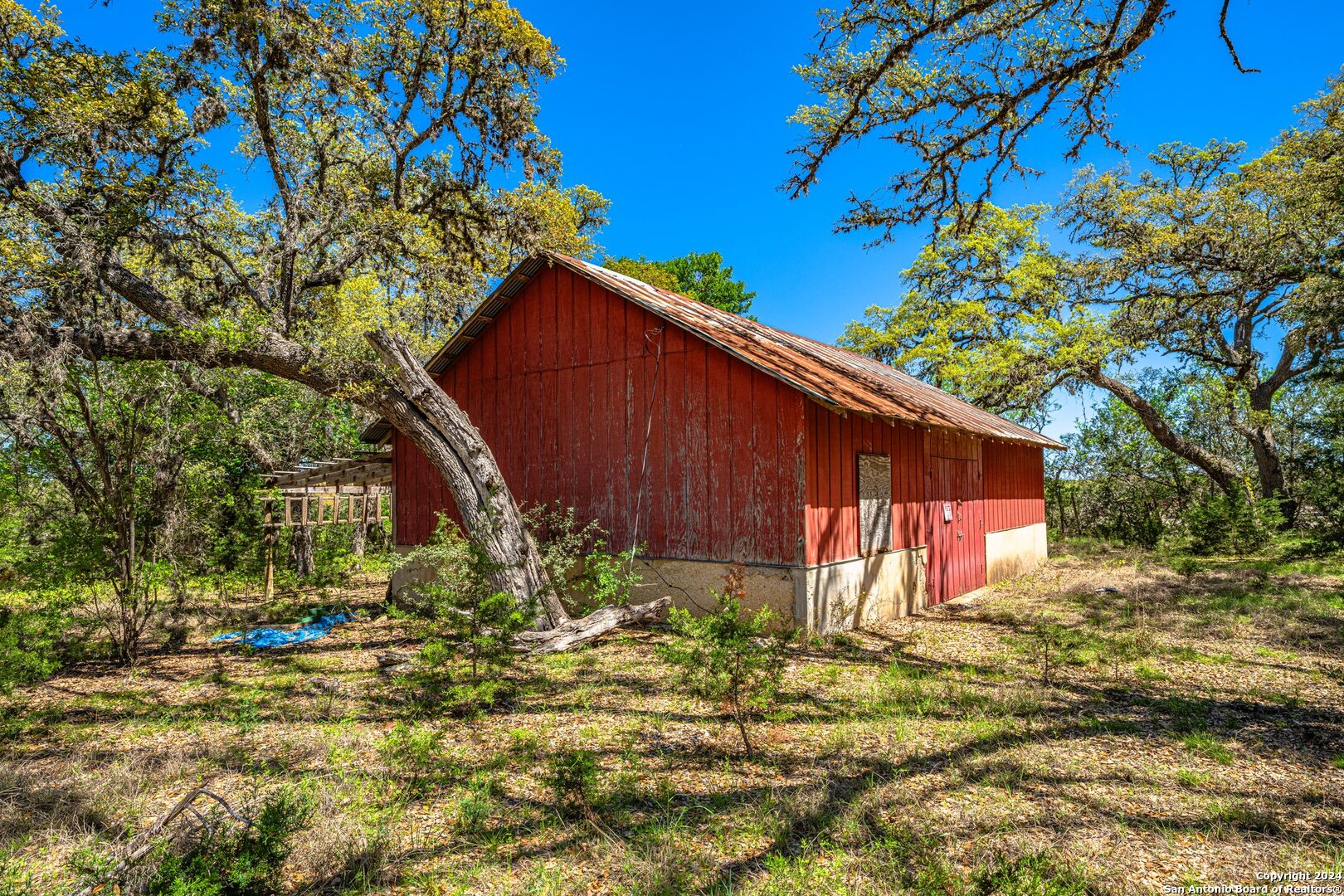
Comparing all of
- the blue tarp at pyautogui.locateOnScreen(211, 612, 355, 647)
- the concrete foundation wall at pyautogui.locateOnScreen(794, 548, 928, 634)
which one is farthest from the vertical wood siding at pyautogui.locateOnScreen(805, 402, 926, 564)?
the blue tarp at pyautogui.locateOnScreen(211, 612, 355, 647)

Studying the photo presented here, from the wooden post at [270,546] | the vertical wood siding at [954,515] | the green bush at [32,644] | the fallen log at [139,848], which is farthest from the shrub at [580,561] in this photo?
the wooden post at [270,546]

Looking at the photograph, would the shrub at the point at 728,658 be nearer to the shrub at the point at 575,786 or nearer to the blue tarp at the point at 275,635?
the shrub at the point at 575,786

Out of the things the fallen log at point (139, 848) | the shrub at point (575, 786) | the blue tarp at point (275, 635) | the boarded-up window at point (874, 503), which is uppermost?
the boarded-up window at point (874, 503)

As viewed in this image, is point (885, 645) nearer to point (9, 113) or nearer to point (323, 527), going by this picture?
point (9, 113)

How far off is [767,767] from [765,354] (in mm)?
5940

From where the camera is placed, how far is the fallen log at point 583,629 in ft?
28.2

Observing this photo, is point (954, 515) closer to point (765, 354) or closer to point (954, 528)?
point (954, 528)

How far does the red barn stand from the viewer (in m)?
8.82

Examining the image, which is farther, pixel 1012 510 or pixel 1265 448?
pixel 1265 448

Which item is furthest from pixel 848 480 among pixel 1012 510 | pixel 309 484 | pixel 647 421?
pixel 309 484

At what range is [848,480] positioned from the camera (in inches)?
375

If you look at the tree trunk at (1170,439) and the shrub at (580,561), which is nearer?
the shrub at (580,561)

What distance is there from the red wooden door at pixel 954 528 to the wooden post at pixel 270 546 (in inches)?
500

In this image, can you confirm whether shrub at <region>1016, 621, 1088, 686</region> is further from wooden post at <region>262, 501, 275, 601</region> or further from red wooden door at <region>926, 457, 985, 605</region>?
wooden post at <region>262, 501, 275, 601</region>
